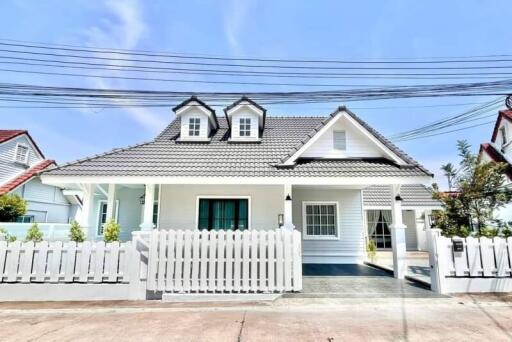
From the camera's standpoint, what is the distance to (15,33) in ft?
30.9

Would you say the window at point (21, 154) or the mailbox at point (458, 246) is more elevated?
the window at point (21, 154)

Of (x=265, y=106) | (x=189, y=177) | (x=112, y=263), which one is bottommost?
(x=112, y=263)

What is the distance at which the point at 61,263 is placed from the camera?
6426 mm

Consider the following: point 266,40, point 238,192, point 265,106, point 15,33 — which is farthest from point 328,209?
point 15,33

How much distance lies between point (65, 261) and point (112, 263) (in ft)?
3.40

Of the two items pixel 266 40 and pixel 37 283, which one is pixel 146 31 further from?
pixel 37 283

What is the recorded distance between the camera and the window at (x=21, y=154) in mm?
18323

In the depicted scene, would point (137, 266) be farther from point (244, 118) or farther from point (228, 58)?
point (228, 58)

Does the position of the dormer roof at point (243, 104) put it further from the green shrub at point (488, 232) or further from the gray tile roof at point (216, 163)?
the green shrub at point (488, 232)

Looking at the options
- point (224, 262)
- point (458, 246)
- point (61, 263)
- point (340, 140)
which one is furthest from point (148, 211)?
point (458, 246)

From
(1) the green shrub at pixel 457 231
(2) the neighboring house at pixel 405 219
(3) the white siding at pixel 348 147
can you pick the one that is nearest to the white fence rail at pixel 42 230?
(3) the white siding at pixel 348 147

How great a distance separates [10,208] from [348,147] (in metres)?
16.1

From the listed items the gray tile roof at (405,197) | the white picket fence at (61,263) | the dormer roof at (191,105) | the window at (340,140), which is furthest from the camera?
the gray tile roof at (405,197)

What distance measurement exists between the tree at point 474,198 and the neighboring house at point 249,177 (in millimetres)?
1001
